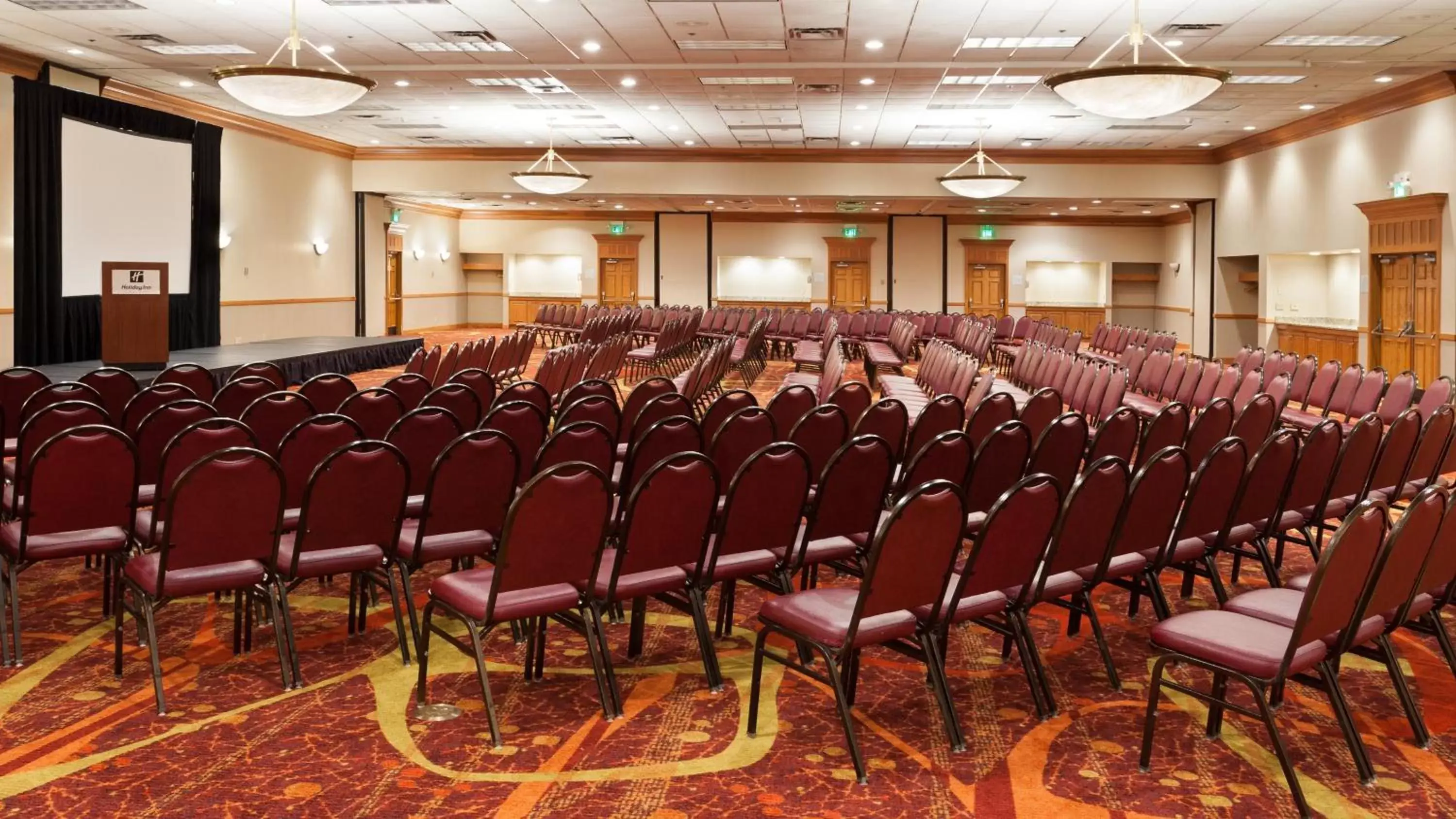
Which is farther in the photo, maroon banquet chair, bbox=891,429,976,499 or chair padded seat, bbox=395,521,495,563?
maroon banquet chair, bbox=891,429,976,499

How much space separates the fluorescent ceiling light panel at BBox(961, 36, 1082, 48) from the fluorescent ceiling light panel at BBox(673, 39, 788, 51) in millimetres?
1984

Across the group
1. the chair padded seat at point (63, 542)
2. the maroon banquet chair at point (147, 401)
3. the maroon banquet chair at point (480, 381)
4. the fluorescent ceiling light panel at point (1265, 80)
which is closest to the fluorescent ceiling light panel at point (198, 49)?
the maroon banquet chair at point (480, 381)

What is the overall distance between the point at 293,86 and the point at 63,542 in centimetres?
581

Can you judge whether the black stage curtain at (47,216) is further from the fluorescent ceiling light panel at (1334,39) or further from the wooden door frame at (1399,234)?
the wooden door frame at (1399,234)

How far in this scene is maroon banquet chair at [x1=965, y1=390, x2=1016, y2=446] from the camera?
604cm

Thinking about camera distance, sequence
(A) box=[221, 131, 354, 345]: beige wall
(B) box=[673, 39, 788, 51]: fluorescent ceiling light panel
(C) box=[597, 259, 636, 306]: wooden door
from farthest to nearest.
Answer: (C) box=[597, 259, 636, 306]: wooden door
(A) box=[221, 131, 354, 345]: beige wall
(B) box=[673, 39, 788, 51]: fluorescent ceiling light panel

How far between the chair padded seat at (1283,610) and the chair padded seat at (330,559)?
119 inches

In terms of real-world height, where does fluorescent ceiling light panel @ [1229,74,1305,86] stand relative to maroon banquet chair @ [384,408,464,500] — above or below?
above

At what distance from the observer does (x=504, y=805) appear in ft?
10.2

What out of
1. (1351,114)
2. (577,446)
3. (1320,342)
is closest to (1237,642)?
(577,446)

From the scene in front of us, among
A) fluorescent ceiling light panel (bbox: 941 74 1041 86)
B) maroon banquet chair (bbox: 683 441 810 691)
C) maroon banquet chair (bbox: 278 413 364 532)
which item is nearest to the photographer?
maroon banquet chair (bbox: 683 441 810 691)

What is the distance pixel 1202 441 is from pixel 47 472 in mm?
5675

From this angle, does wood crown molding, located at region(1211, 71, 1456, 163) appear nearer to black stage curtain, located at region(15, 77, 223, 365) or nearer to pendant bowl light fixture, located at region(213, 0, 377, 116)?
pendant bowl light fixture, located at region(213, 0, 377, 116)

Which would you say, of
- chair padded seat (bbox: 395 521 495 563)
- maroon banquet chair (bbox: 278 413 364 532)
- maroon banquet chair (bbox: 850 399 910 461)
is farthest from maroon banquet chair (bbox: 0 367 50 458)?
maroon banquet chair (bbox: 850 399 910 461)
